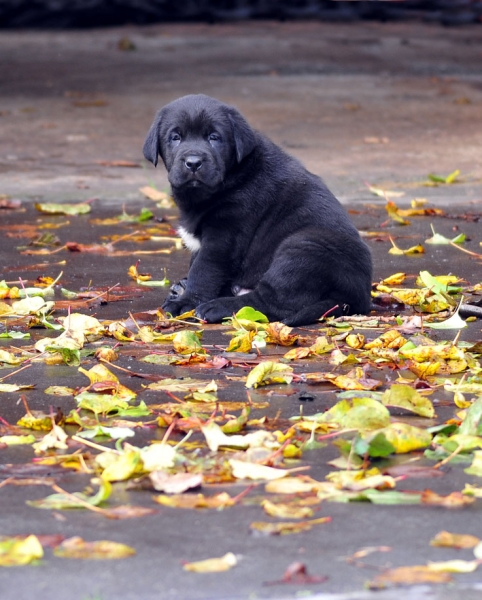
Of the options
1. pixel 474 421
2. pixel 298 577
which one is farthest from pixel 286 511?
pixel 474 421

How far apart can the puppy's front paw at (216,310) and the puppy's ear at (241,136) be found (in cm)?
74

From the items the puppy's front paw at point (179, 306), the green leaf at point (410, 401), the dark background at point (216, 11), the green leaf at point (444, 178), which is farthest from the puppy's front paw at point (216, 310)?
the dark background at point (216, 11)

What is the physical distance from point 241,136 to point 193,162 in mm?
340

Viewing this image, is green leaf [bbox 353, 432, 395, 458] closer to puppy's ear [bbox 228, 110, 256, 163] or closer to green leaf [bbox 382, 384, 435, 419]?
green leaf [bbox 382, 384, 435, 419]

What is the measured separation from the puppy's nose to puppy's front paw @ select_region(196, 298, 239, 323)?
2.09ft

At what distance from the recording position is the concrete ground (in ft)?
8.23

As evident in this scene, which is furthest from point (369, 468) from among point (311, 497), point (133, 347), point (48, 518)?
point (133, 347)

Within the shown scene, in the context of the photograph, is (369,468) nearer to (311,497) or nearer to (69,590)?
(311,497)

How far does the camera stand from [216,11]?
67.9 feet

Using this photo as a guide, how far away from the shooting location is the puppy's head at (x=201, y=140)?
5.17 m

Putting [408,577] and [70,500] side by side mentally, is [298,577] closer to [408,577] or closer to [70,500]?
[408,577]

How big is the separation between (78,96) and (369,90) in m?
3.76

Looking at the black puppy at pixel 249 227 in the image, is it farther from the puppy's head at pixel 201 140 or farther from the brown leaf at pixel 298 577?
the brown leaf at pixel 298 577

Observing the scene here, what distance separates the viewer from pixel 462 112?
1252cm
